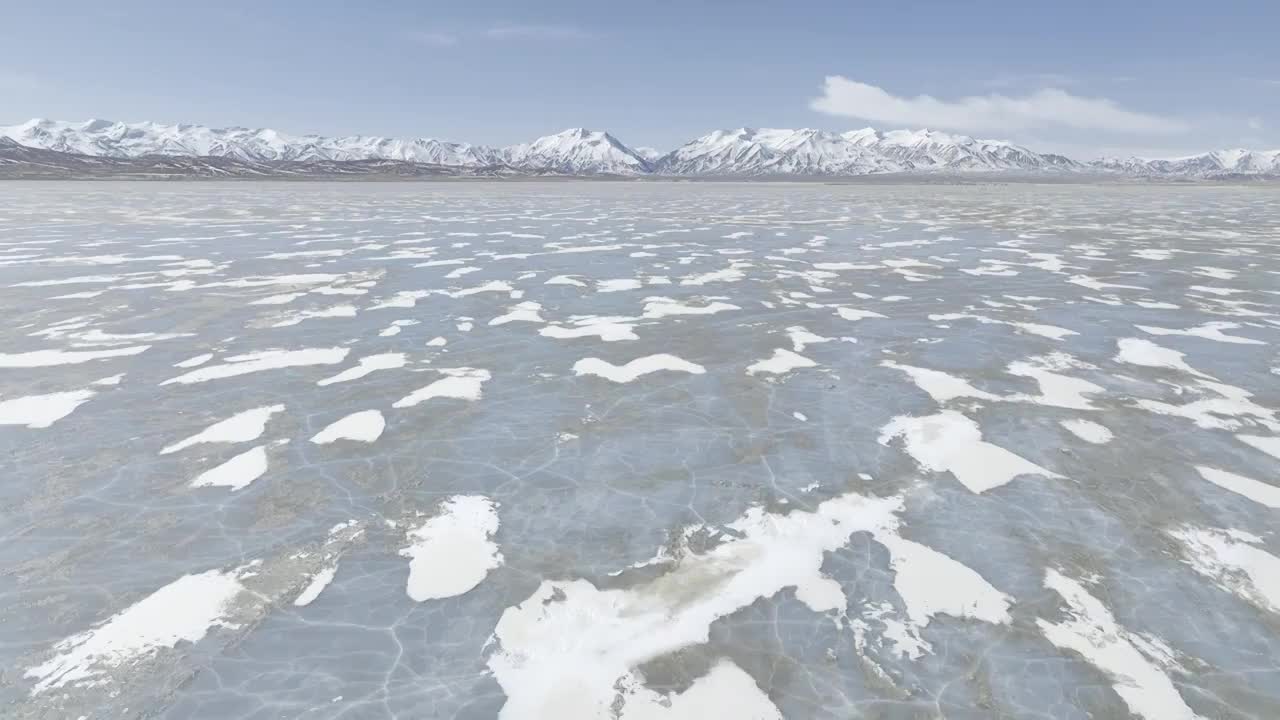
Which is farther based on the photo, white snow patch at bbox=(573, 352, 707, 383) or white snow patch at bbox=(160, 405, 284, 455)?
white snow patch at bbox=(573, 352, 707, 383)

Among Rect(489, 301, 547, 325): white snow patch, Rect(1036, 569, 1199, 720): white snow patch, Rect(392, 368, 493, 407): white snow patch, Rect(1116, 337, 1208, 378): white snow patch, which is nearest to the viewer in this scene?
Rect(1036, 569, 1199, 720): white snow patch

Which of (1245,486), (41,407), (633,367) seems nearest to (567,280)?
(633,367)

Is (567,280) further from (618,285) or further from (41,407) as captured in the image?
(41,407)

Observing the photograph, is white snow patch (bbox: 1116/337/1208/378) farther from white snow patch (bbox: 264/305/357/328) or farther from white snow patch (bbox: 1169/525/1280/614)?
white snow patch (bbox: 264/305/357/328)

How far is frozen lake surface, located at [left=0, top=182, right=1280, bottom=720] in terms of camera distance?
2.74 metres

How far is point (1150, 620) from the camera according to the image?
3.05 metres

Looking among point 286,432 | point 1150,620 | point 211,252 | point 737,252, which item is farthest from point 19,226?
point 1150,620

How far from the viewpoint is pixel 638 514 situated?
400 cm

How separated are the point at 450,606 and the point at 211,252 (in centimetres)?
1582

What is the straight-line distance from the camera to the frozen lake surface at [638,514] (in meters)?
2.74

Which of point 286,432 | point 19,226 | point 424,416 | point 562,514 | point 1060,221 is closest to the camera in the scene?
point 562,514

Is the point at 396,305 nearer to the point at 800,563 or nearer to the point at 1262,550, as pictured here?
the point at 800,563

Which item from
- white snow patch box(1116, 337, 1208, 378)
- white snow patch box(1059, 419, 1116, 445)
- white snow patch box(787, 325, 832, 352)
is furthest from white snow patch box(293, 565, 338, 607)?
white snow patch box(1116, 337, 1208, 378)

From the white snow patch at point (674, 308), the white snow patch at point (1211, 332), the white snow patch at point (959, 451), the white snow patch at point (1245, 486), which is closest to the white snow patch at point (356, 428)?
the white snow patch at point (959, 451)
